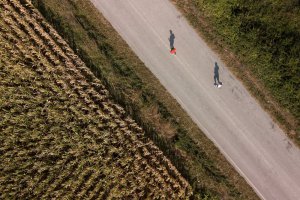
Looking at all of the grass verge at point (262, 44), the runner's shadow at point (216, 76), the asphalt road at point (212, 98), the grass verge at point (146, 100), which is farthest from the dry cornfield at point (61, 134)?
the grass verge at point (262, 44)

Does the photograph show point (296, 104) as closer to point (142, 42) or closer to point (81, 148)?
point (142, 42)

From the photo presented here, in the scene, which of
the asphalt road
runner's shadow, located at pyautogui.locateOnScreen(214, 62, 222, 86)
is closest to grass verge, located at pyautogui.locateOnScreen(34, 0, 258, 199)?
the asphalt road

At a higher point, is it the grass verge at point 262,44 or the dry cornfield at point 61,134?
the grass verge at point 262,44

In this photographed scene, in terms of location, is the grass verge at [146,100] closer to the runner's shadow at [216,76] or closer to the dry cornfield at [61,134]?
the dry cornfield at [61,134]

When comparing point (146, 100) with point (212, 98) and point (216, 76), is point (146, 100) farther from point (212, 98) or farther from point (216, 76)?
point (216, 76)

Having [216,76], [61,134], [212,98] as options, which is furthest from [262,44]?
[61,134]

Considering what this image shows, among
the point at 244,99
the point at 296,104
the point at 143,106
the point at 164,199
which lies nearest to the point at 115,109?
the point at 143,106

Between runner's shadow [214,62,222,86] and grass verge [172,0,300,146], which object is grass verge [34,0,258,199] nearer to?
runner's shadow [214,62,222,86]
